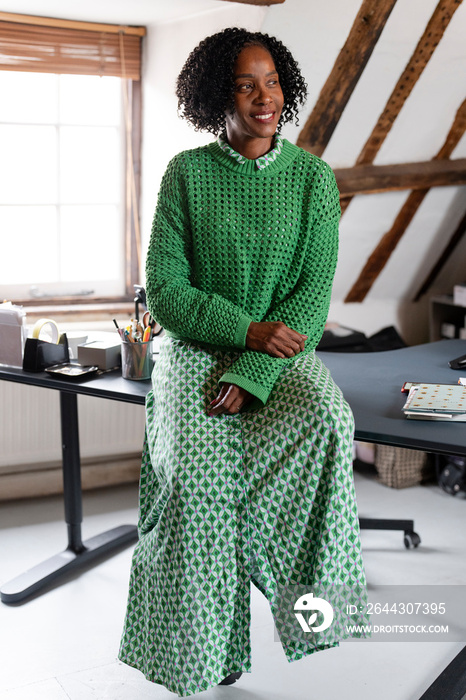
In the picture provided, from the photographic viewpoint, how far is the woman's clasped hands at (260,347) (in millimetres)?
1907

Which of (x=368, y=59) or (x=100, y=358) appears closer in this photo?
(x=100, y=358)

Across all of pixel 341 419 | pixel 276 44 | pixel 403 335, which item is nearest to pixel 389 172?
pixel 403 335

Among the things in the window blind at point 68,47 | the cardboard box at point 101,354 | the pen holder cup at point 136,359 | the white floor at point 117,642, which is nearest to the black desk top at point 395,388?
the pen holder cup at point 136,359

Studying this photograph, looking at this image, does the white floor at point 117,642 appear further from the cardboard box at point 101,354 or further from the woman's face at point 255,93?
the woman's face at point 255,93

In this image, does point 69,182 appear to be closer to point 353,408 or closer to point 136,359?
point 136,359

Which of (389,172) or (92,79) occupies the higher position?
(92,79)

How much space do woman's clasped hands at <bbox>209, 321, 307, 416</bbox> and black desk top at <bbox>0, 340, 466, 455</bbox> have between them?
229 millimetres

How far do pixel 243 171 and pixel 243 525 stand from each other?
858mm

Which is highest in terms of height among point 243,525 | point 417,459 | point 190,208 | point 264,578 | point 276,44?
point 276,44

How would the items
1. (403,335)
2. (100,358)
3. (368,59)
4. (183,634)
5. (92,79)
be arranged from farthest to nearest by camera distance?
(403,335) → (92,79) → (368,59) → (100,358) → (183,634)

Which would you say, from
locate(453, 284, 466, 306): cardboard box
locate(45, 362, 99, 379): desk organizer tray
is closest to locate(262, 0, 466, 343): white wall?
locate(453, 284, 466, 306): cardboard box

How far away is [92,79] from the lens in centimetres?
343

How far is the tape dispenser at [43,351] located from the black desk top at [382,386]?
0.03 meters

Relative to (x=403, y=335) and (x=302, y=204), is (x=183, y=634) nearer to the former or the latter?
(x=302, y=204)
